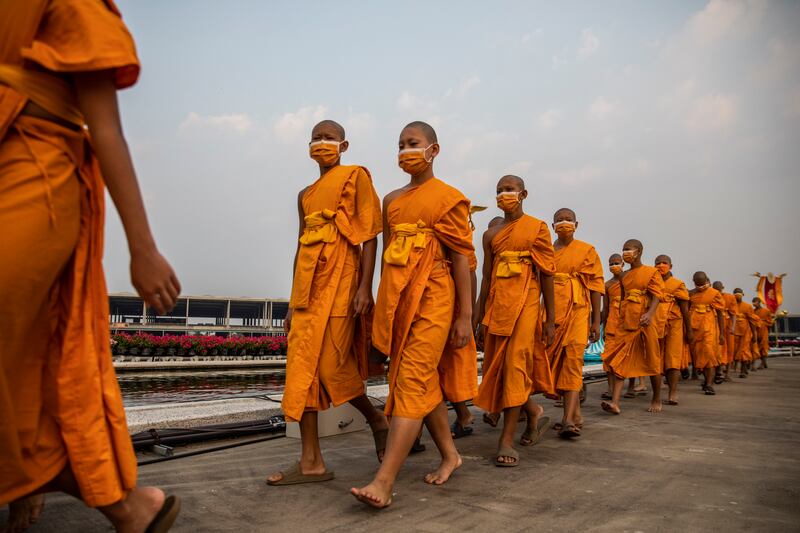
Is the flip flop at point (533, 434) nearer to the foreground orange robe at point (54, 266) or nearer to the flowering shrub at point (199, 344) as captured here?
the foreground orange robe at point (54, 266)

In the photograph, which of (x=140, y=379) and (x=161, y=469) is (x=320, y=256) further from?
(x=140, y=379)

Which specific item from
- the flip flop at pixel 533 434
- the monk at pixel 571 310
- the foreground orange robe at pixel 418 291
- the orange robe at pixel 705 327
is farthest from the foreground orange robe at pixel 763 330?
the foreground orange robe at pixel 418 291

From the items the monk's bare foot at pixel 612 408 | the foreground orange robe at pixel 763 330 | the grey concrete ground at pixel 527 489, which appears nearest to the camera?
the grey concrete ground at pixel 527 489

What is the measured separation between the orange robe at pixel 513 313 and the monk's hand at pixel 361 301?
4.67 ft

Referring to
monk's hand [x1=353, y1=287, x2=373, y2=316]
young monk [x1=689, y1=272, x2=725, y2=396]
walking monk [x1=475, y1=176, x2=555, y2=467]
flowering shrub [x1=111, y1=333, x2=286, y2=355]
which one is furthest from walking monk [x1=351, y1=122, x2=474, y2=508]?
flowering shrub [x1=111, y1=333, x2=286, y2=355]

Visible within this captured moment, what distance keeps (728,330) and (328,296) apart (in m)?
14.3

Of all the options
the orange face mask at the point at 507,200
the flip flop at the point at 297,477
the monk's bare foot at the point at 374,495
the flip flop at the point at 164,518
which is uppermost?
the orange face mask at the point at 507,200

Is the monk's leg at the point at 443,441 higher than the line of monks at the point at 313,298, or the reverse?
the line of monks at the point at 313,298

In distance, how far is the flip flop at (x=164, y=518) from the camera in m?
2.13

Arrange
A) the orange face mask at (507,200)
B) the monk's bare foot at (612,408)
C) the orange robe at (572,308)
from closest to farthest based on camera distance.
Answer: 1. the orange face mask at (507,200)
2. the orange robe at (572,308)
3. the monk's bare foot at (612,408)

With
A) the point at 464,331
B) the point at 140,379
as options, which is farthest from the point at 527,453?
the point at 140,379

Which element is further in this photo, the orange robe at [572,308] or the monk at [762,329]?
the monk at [762,329]

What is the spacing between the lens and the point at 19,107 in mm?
1857

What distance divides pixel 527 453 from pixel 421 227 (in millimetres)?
2206
